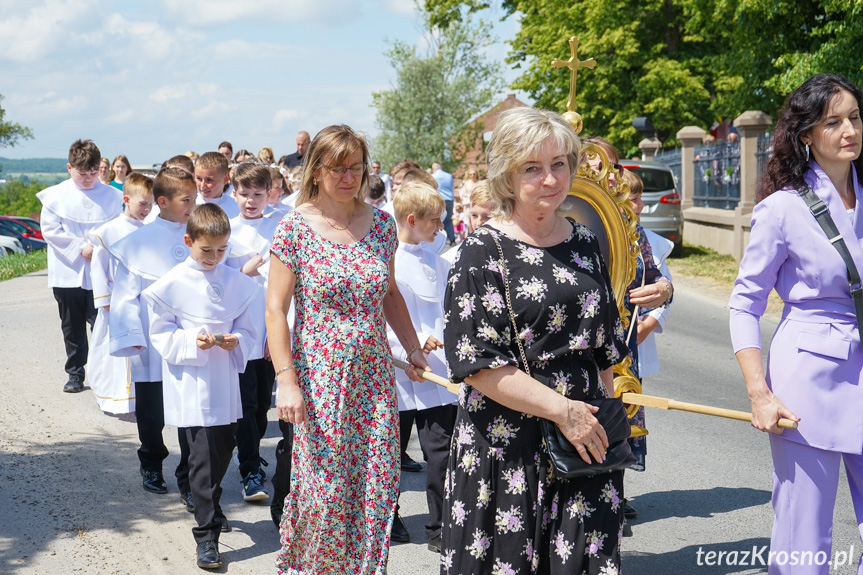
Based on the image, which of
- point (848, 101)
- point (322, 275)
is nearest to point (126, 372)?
point (322, 275)

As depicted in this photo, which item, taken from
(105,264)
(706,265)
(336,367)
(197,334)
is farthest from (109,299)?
(706,265)

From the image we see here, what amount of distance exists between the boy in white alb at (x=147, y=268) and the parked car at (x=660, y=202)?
15.1 metres

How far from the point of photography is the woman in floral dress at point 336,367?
3.94 m

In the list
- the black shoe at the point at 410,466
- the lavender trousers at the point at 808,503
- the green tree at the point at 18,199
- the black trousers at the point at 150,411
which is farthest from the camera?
the green tree at the point at 18,199

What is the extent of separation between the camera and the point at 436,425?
16.7ft

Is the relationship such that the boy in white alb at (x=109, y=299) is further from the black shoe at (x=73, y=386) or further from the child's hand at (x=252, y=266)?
the black shoe at (x=73, y=386)

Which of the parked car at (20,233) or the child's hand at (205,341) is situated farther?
the parked car at (20,233)

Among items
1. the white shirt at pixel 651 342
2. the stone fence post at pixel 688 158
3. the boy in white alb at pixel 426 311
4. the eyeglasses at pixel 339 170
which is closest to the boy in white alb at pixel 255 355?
the boy in white alb at pixel 426 311

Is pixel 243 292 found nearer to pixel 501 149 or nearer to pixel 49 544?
pixel 49 544

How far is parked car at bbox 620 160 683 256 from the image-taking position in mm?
19938

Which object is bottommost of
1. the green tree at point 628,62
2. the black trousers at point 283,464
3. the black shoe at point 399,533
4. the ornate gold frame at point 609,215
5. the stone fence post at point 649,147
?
the black shoe at point 399,533

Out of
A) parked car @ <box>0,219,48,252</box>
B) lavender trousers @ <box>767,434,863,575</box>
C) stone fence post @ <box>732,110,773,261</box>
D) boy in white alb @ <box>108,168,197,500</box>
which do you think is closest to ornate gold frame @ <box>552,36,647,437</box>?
lavender trousers @ <box>767,434,863,575</box>

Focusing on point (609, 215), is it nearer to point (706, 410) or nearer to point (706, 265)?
point (706, 410)

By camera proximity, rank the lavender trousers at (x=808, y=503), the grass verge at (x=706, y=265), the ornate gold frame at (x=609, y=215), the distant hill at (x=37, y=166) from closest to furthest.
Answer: the lavender trousers at (x=808, y=503)
the ornate gold frame at (x=609, y=215)
the grass verge at (x=706, y=265)
the distant hill at (x=37, y=166)
